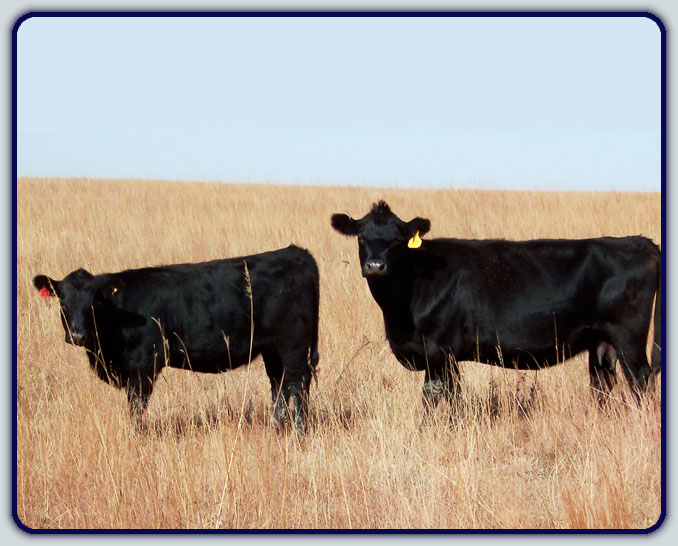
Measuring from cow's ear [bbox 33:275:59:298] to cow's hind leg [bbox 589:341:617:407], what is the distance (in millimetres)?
4442

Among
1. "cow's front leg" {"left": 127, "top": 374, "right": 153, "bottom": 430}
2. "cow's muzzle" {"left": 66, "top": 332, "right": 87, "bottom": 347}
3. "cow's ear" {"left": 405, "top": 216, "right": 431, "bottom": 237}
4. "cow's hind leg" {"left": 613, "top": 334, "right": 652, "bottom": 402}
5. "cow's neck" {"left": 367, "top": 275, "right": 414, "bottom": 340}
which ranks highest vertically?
"cow's ear" {"left": 405, "top": 216, "right": 431, "bottom": 237}

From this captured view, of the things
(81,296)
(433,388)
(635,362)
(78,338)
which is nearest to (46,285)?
(81,296)

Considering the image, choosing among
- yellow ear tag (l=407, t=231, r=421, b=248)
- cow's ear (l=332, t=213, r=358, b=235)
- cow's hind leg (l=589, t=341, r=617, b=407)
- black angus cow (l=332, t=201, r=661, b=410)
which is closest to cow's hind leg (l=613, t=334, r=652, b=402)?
black angus cow (l=332, t=201, r=661, b=410)

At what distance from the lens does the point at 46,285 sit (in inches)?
261

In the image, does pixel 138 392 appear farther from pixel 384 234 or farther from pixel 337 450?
pixel 384 234

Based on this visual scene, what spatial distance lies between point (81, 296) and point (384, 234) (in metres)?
2.39

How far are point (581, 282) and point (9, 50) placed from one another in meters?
4.53

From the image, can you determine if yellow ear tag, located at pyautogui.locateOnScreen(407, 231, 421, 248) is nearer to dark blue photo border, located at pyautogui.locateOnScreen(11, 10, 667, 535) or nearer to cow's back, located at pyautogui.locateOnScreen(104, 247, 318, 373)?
cow's back, located at pyautogui.locateOnScreen(104, 247, 318, 373)

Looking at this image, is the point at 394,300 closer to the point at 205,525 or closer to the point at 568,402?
the point at 568,402

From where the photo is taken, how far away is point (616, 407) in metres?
6.55

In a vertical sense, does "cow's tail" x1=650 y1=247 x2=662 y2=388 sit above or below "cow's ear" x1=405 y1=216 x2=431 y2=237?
below

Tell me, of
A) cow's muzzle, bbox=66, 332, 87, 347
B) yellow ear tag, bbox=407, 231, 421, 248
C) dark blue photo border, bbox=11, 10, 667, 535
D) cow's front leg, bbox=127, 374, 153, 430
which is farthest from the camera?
yellow ear tag, bbox=407, 231, 421, 248

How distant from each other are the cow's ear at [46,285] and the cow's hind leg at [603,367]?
4442 mm

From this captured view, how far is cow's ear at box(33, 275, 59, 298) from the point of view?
659 centimetres
